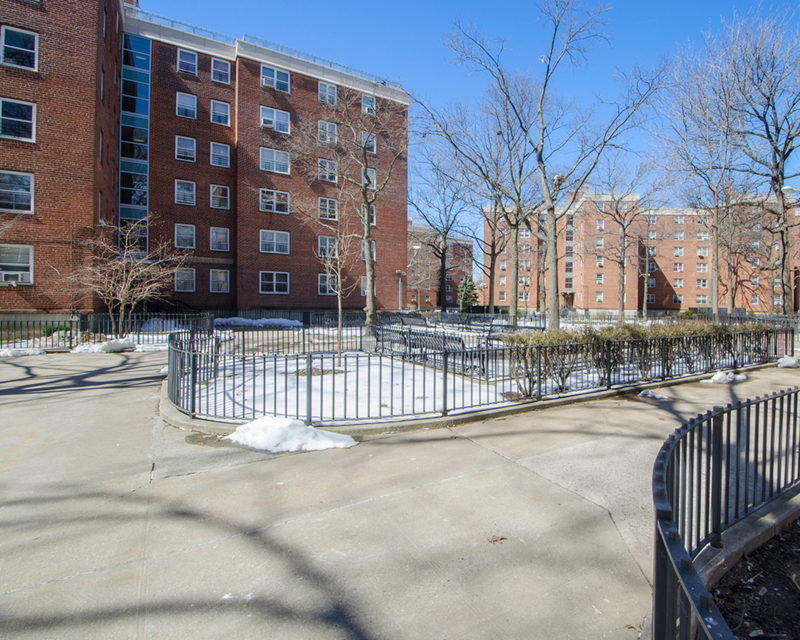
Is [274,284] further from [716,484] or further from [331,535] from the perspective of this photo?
[716,484]

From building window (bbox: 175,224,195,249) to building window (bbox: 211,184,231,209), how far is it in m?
2.28

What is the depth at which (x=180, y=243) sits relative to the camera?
97.9ft

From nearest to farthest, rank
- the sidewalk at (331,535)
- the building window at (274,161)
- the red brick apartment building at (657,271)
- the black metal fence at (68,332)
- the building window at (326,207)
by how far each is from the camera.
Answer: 1. the sidewalk at (331,535)
2. the black metal fence at (68,332)
3. the building window at (274,161)
4. the building window at (326,207)
5. the red brick apartment building at (657,271)

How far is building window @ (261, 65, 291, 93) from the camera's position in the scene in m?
31.5

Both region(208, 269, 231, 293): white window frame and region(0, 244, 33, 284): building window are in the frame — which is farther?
region(208, 269, 231, 293): white window frame

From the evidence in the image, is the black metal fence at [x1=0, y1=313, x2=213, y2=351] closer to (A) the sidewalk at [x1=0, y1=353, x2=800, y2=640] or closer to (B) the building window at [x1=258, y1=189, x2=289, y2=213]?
(A) the sidewalk at [x1=0, y1=353, x2=800, y2=640]

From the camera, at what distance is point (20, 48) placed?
19.3 meters

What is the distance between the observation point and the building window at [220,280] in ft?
101

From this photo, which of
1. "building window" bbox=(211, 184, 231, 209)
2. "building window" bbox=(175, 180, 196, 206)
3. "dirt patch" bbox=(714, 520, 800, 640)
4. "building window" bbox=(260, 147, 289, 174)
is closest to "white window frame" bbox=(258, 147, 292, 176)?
"building window" bbox=(260, 147, 289, 174)

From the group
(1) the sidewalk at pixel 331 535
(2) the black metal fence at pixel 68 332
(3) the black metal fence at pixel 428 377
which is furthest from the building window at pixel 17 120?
(1) the sidewalk at pixel 331 535

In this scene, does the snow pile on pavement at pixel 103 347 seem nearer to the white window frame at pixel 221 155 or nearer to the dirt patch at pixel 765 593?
the dirt patch at pixel 765 593

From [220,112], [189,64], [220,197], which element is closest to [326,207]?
[220,197]

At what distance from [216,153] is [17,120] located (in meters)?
13.0

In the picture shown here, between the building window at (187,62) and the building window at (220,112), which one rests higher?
the building window at (187,62)
